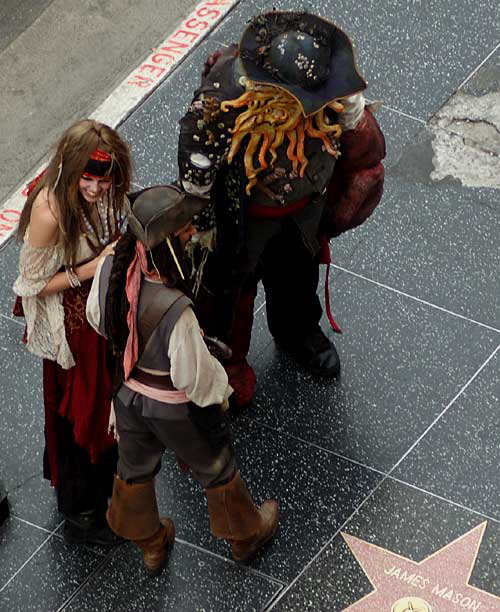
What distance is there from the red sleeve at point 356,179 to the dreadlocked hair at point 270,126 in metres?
0.21

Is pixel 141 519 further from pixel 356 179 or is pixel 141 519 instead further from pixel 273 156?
pixel 356 179

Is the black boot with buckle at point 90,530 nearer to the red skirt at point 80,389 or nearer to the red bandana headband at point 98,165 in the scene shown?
the red skirt at point 80,389

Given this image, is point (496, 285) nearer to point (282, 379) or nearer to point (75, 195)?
point (282, 379)

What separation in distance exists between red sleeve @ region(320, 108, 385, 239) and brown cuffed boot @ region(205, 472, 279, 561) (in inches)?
41.8

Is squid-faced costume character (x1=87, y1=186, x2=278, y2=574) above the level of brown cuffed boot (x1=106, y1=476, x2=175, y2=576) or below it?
above

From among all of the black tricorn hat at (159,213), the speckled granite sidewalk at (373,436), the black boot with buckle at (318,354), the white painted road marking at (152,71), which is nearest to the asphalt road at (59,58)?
the white painted road marking at (152,71)

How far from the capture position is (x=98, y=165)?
15.7ft

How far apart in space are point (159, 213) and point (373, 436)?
178cm

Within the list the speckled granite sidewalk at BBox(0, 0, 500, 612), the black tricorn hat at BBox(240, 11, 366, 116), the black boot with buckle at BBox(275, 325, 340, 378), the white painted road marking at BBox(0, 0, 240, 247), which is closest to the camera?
the black tricorn hat at BBox(240, 11, 366, 116)

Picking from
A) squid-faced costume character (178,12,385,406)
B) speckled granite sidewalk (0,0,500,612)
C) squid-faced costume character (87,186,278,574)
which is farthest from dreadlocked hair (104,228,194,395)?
speckled granite sidewalk (0,0,500,612)

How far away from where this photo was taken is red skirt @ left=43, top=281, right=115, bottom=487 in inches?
201

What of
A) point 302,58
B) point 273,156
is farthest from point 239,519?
point 302,58

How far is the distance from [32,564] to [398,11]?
145 inches

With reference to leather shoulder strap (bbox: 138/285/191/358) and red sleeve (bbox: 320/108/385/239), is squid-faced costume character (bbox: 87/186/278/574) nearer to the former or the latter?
leather shoulder strap (bbox: 138/285/191/358)
